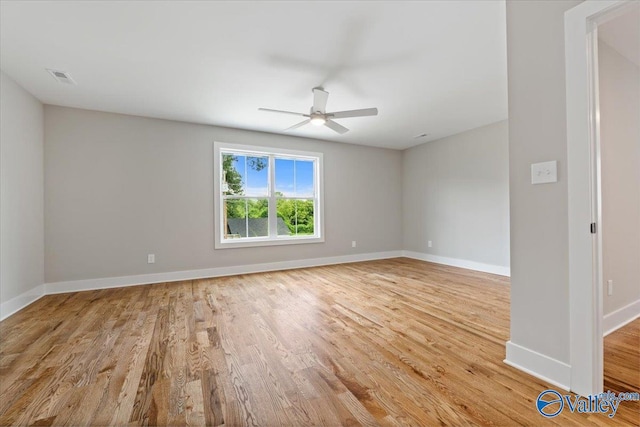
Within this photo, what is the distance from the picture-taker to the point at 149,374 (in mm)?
1680

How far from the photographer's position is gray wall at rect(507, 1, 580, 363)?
149 centimetres

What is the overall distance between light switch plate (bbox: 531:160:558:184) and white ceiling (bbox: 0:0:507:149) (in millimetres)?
1307

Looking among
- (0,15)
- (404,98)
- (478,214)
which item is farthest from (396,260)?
(0,15)

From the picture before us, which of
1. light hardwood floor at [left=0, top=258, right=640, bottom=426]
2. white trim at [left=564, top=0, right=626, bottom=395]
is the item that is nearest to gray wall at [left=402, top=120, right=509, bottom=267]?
light hardwood floor at [left=0, top=258, right=640, bottom=426]

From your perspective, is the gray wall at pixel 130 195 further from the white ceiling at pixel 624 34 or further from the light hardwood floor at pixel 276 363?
the white ceiling at pixel 624 34

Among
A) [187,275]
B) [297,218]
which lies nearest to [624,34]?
[297,218]

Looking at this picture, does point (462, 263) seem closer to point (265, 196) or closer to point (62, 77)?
point (265, 196)

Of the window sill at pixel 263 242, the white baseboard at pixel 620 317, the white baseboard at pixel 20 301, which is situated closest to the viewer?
the white baseboard at pixel 620 317

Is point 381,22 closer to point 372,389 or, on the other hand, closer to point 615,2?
point 615,2

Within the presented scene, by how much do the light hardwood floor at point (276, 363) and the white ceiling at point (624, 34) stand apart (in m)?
2.39

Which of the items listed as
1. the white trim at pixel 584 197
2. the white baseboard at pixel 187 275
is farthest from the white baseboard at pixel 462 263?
the white trim at pixel 584 197

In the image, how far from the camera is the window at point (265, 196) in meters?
4.65

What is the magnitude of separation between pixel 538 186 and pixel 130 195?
4.82 meters

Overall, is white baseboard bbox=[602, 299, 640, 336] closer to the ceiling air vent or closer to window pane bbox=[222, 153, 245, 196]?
window pane bbox=[222, 153, 245, 196]
